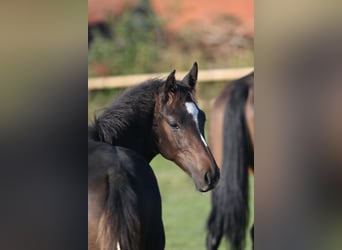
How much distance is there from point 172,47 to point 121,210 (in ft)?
3.36

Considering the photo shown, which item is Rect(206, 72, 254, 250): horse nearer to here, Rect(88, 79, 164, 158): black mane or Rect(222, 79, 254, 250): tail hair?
Rect(222, 79, 254, 250): tail hair

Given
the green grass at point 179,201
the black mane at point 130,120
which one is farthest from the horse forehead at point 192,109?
the green grass at point 179,201

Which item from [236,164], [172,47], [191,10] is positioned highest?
[191,10]

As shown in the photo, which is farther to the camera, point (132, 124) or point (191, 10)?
point (132, 124)

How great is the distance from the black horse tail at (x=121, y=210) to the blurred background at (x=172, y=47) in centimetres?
19

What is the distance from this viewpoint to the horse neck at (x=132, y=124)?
4051 mm

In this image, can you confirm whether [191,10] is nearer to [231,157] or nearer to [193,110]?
[193,110]

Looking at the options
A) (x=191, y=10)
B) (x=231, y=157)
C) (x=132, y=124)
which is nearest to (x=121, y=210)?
(x=132, y=124)

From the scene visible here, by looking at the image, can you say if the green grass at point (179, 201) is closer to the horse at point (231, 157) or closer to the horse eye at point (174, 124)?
the horse at point (231, 157)

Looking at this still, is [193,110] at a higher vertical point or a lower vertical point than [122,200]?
higher

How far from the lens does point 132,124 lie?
160 inches

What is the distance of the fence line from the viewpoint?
3.99 m

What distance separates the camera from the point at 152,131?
407 cm

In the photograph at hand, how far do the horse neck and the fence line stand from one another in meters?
0.09
